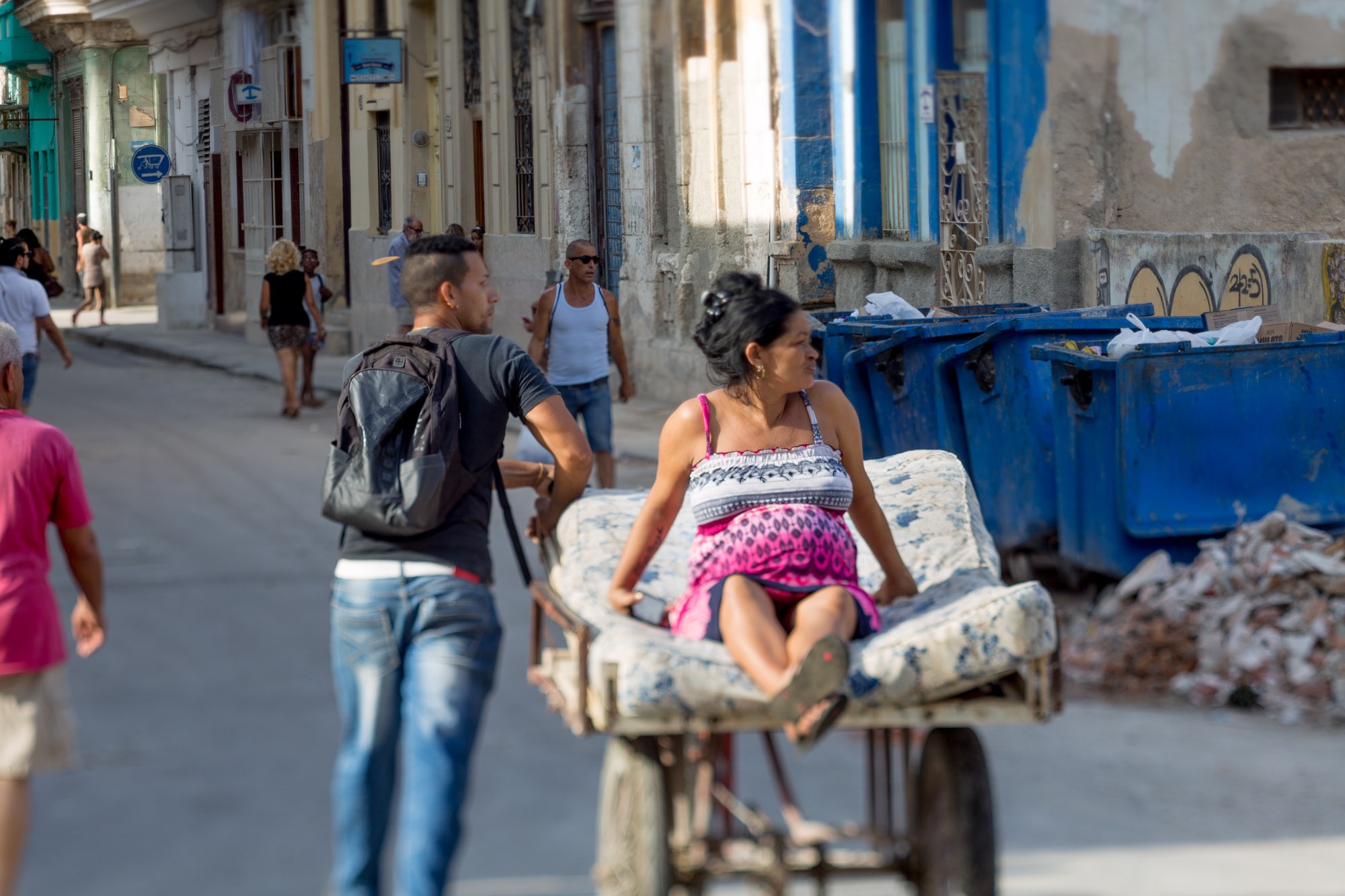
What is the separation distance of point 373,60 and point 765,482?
18.6m

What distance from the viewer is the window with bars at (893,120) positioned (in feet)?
46.9

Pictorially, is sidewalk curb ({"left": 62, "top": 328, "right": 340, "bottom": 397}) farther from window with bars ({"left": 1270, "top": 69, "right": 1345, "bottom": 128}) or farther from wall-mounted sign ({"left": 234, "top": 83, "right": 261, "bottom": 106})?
window with bars ({"left": 1270, "top": 69, "right": 1345, "bottom": 128})

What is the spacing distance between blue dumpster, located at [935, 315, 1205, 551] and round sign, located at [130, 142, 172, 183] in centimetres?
2224

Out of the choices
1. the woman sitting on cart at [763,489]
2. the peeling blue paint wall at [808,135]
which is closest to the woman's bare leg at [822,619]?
the woman sitting on cart at [763,489]

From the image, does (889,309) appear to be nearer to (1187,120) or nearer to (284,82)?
(1187,120)

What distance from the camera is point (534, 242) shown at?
1959 cm

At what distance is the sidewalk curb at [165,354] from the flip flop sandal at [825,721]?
47.7 ft

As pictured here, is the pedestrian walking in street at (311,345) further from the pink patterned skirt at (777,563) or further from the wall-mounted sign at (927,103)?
the pink patterned skirt at (777,563)

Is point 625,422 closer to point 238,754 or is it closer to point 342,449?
point 238,754

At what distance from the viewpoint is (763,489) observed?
14.2 feet

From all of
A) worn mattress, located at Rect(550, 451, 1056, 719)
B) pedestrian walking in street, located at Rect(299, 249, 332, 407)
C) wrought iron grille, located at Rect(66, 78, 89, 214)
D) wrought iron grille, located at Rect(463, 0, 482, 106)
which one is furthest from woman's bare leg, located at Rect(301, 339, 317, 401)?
wrought iron grille, located at Rect(66, 78, 89, 214)

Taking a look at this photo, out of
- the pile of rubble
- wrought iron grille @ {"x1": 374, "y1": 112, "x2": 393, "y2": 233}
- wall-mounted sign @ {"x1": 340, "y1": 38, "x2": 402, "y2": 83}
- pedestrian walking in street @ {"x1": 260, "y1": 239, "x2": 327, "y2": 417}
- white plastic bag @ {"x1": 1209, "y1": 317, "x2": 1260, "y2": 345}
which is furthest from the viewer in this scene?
wrought iron grille @ {"x1": 374, "y1": 112, "x2": 393, "y2": 233}

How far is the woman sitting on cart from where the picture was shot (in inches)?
163

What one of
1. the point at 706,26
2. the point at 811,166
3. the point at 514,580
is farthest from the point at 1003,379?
the point at 706,26
